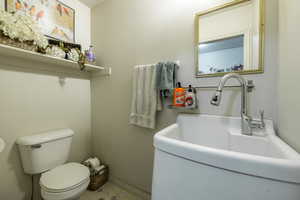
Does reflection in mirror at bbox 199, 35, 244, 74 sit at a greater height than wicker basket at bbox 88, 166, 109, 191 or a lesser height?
greater

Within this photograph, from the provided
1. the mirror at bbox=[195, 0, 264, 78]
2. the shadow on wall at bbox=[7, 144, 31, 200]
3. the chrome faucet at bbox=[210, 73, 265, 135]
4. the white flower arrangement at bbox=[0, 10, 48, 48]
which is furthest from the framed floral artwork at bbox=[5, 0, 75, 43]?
the chrome faucet at bbox=[210, 73, 265, 135]

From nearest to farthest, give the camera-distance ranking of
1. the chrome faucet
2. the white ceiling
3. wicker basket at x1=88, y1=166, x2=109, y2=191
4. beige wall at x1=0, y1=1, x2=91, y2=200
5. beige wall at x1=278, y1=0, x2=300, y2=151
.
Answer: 1. beige wall at x1=278, y1=0, x2=300, y2=151
2. the chrome faucet
3. beige wall at x1=0, y1=1, x2=91, y2=200
4. wicker basket at x1=88, y1=166, x2=109, y2=191
5. the white ceiling

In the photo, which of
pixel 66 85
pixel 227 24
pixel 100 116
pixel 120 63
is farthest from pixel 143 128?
pixel 227 24

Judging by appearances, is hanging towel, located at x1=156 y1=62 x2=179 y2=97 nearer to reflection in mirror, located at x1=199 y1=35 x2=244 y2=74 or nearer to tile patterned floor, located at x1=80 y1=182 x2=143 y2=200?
reflection in mirror, located at x1=199 y1=35 x2=244 y2=74

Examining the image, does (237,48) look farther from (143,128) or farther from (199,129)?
(143,128)

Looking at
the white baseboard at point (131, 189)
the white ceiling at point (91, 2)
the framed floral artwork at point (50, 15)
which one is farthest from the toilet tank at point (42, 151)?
the white ceiling at point (91, 2)

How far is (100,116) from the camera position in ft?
5.50

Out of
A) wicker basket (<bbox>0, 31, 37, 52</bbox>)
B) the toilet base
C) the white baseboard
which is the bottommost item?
the white baseboard

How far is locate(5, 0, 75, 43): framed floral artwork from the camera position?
3.71 ft

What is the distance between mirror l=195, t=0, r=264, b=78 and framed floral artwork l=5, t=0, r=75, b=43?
4.88ft

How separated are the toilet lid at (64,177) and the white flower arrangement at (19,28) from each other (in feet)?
3.73

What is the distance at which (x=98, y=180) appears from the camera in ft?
4.80

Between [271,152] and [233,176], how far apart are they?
0.47 meters

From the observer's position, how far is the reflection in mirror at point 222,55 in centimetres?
90
